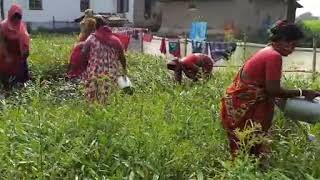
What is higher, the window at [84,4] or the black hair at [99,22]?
the black hair at [99,22]

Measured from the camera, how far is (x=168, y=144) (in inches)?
163

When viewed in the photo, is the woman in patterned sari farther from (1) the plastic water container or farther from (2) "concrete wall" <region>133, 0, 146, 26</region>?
(2) "concrete wall" <region>133, 0, 146, 26</region>

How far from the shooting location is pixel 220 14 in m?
33.4

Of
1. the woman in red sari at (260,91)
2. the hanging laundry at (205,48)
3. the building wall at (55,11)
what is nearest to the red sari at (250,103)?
the woman in red sari at (260,91)

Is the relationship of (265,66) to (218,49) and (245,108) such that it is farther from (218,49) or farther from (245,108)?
(218,49)

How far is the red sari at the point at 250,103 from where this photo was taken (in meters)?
4.26

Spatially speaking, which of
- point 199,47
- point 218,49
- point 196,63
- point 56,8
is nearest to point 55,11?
point 56,8

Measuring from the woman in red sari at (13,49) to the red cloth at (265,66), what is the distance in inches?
156

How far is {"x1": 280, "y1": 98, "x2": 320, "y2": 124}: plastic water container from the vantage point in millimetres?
4418

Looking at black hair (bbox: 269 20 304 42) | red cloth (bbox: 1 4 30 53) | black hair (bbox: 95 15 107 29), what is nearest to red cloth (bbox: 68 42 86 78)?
black hair (bbox: 95 15 107 29)

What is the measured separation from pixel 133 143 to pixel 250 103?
0.88 m

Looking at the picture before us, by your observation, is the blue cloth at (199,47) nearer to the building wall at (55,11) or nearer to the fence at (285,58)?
the fence at (285,58)

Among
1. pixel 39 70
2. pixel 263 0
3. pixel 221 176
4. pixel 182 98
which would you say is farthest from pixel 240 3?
pixel 221 176

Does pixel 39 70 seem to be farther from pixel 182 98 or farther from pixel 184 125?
pixel 184 125
